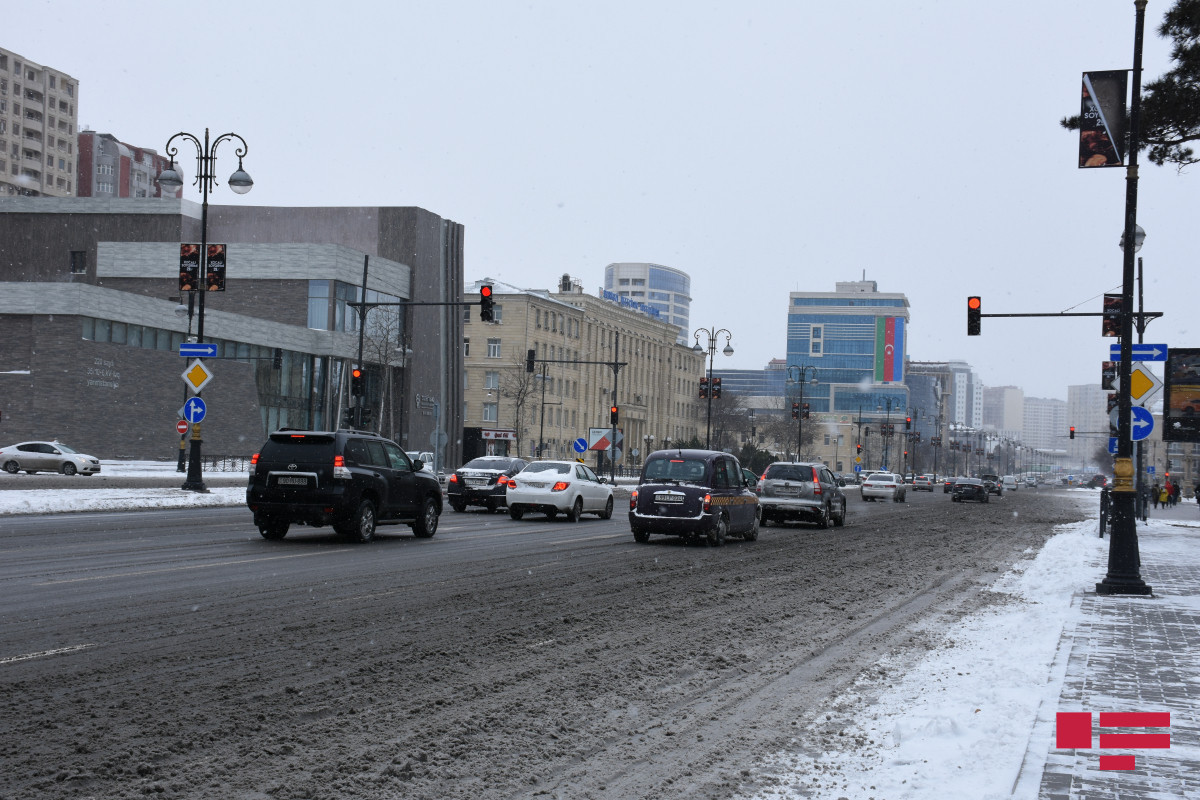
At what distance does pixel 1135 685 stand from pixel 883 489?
2139 inches

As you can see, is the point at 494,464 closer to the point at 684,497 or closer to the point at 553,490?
the point at 553,490

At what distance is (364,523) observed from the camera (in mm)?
19828

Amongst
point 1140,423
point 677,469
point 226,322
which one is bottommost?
point 677,469

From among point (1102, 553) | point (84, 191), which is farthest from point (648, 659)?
point (84, 191)

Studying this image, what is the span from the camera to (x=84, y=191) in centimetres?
15125

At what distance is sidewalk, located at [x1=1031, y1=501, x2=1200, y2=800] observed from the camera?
18.8 ft

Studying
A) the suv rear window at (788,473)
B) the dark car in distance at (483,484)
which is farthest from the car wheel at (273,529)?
the suv rear window at (788,473)

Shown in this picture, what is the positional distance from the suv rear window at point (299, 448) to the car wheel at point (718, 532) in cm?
708

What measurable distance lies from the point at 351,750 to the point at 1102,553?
1908 cm

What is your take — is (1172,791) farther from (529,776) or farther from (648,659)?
(648,659)

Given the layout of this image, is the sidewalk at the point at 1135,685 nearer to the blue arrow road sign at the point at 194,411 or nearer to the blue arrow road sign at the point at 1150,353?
the blue arrow road sign at the point at 1150,353

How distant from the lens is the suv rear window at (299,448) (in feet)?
63.2

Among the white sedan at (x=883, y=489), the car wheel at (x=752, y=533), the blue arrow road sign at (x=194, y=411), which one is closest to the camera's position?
the car wheel at (x=752, y=533)

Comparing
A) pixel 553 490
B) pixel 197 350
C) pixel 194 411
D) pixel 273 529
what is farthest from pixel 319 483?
pixel 197 350
